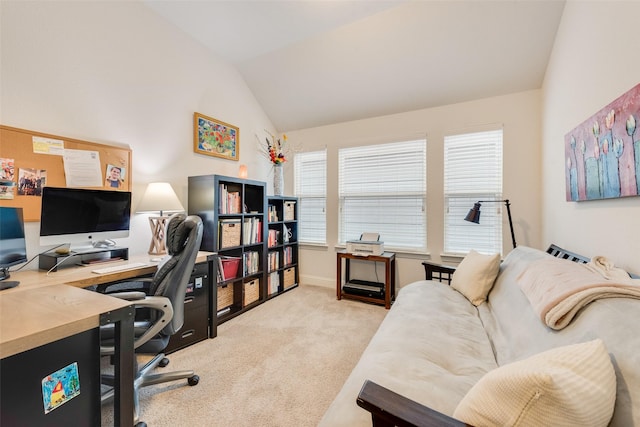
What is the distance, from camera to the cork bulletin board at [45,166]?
65.1 inches

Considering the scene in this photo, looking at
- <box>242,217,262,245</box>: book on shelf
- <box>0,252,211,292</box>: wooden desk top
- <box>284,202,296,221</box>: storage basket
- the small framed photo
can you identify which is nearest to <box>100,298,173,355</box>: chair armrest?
<box>0,252,211,292</box>: wooden desk top

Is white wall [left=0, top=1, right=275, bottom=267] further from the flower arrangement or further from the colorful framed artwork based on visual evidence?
the colorful framed artwork

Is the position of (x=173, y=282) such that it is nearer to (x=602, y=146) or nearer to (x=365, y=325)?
(x=365, y=325)

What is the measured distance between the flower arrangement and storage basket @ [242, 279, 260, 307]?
1.60m

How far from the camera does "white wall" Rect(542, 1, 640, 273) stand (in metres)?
1.28

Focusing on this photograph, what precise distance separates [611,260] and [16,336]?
2552mm

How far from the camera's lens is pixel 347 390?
103 cm

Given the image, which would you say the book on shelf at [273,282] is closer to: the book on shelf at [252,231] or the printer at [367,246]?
the book on shelf at [252,231]

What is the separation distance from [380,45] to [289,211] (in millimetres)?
2269

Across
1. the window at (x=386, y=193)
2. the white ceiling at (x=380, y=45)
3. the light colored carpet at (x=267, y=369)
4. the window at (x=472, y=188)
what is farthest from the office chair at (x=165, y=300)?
the window at (x=472, y=188)

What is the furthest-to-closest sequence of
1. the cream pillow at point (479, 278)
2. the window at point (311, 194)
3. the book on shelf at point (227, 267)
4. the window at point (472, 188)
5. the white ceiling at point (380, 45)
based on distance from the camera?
the window at point (311, 194) < the window at point (472, 188) < the book on shelf at point (227, 267) < the white ceiling at point (380, 45) < the cream pillow at point (479, 278)

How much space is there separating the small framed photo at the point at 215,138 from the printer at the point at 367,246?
184 centimetres

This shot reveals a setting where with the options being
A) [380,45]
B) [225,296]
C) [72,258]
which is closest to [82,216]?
[72,258]

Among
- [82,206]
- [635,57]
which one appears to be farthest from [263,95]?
[635,57]
